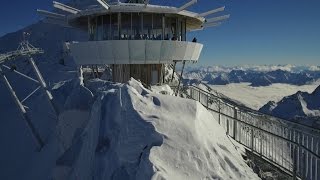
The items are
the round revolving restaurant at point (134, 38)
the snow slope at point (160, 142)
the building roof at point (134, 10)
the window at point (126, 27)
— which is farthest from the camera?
the window at point (126, 27)

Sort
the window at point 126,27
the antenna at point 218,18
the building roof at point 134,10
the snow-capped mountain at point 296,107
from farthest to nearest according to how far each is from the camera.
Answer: the snow-capped mountain at point 296,107 → the antenna at point 218,18 → the window at point 126,27 → the building roof at point 134,10

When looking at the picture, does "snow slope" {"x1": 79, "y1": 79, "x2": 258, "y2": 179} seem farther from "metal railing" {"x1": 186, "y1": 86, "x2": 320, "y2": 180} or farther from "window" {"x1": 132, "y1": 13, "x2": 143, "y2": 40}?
"window" {"x1": 132, "y1": 13, "x2": 143, "y2": 40}

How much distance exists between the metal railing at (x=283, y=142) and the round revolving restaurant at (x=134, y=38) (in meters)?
8.56

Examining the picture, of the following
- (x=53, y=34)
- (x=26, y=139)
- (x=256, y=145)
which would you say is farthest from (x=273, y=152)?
(x=53, y=34)

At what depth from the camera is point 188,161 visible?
406 inches

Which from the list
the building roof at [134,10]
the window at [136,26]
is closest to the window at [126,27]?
the window at [136,26]

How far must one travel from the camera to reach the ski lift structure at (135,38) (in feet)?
77.1

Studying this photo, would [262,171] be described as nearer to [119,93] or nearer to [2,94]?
[119,93]

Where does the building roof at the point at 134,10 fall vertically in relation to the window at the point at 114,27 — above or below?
above

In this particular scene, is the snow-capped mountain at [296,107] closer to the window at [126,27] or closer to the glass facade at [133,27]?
the glass facade at [133,27]

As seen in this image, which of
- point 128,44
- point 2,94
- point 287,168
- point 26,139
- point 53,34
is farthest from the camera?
point 53,34

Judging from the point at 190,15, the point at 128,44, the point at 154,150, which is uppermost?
the point at 190,15

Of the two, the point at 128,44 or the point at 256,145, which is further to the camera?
the point at 128,44

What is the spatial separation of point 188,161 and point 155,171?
4.13ft
